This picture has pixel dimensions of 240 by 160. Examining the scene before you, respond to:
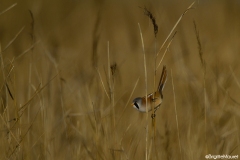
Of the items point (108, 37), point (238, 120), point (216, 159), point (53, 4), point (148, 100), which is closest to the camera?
point (148, 100)

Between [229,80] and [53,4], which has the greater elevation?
[53,4]

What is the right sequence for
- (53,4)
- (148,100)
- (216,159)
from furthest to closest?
(53,4), (216,159), (148,100)

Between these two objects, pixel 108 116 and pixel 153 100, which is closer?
pixel 153 100

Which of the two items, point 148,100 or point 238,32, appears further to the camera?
point 238,32

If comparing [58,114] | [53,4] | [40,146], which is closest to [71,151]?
[40,146]

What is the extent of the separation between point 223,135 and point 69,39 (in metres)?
3.77

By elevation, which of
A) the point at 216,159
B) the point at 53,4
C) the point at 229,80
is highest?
the point at 53,4

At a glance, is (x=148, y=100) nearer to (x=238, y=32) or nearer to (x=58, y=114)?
(x=58, y=114)

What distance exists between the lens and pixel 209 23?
5117mm

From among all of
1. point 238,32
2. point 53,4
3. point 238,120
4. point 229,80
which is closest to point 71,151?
point 229,80

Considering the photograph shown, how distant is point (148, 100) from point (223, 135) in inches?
13.1

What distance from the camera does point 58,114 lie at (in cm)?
183

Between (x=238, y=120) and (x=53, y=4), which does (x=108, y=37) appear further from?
(x=238, y=120)

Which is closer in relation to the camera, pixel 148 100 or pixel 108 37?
pixel 148 100
